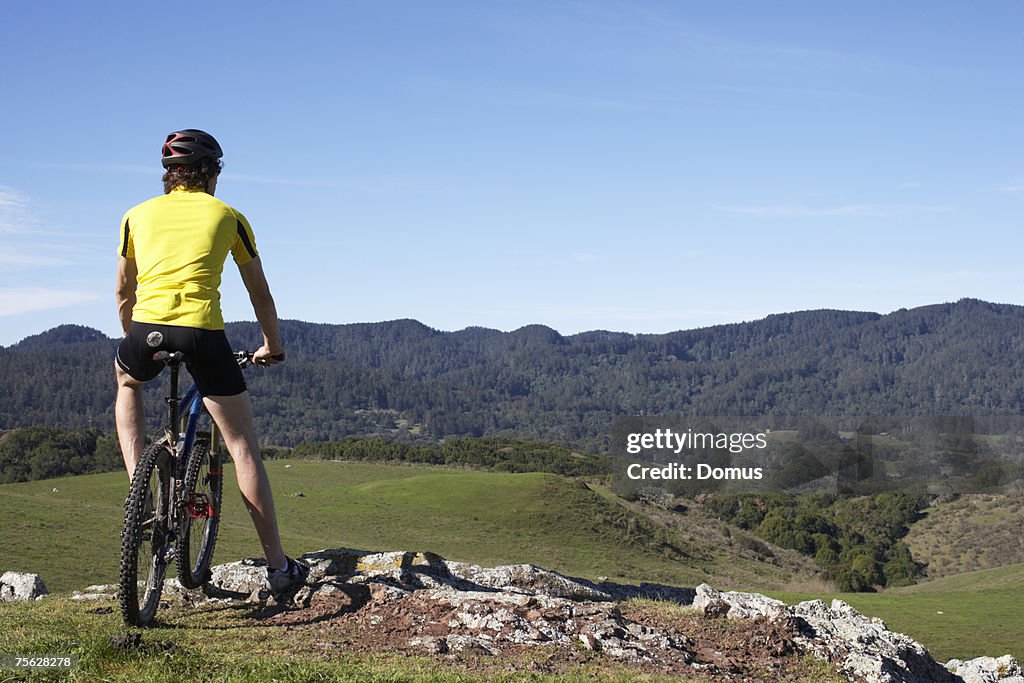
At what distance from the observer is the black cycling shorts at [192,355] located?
248 inches

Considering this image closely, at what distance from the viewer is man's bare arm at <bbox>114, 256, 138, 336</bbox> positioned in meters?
6.85

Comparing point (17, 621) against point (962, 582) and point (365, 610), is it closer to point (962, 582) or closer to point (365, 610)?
point (365, 610)

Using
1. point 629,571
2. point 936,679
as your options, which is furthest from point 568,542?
point 936,679

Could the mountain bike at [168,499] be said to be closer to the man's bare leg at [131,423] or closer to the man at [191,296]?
the man at [191,296]

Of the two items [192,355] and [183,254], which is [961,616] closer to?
[192,355]

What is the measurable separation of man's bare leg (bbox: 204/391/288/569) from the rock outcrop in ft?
2.18

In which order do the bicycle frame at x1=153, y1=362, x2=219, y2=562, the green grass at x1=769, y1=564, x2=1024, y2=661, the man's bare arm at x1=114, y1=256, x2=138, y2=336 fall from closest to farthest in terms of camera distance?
the bicycle frame at x1=153, y1=362, x2=219, y2=562, the man's bare arm at x1=114, y1=256, x2=138, y2=336, the green grass at x1=769, y1=564, x2=1024, y2=661

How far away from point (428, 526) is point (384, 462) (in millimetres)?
49492

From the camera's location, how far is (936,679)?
8.66 m

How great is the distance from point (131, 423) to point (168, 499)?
0.73 meters

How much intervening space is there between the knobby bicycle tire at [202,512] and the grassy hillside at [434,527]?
28.3 metres

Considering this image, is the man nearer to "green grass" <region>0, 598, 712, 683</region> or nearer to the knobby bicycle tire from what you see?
the knobby bicycle tire

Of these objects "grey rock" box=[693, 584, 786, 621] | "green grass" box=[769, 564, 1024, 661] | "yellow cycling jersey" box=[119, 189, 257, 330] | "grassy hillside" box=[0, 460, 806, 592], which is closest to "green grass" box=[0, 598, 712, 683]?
"grey rock" box=[693, 584, 786, 621]
